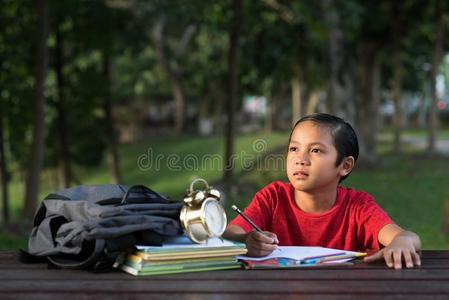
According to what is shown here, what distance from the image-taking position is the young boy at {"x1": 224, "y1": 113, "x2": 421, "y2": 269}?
2.58 metres

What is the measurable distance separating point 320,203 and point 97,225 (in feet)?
3.42

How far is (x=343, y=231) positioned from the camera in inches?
106

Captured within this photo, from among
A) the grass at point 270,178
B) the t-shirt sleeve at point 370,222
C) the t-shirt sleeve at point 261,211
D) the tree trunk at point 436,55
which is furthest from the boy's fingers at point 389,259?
the tree trunk at point 436,55

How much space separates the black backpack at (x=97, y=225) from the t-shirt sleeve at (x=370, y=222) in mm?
815

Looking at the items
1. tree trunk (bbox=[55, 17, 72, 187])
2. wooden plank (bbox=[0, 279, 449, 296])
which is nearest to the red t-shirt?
wooden plank (bbox=[0, 279, 449, 296])

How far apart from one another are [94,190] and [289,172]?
0.74 meters

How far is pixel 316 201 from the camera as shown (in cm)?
272

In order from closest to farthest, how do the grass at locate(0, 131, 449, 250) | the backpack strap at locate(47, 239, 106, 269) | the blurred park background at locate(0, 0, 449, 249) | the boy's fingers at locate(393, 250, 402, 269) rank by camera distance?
1. the backpack strap at locate(47, 239, 106, 269)
2. the boy's fingers at locate(393, 250, 402, 269)
3. the grass at locate(0, 131, 449, 250)
4. the blurred park background at locate(0, 0, 449, 249)

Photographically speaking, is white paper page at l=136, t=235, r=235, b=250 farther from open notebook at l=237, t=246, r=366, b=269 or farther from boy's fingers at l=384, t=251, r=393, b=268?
boy's fingers at l=384, t=251, r=393, b=268

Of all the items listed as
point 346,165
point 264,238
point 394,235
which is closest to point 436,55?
point 346,165

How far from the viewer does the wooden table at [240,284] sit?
1839 mm

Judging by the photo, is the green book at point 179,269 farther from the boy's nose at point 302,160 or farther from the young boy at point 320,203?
the boy's nose at point 302,160

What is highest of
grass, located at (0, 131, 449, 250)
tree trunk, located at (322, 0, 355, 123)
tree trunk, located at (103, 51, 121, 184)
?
tree trunk, located at (322, 0, 355, 123)

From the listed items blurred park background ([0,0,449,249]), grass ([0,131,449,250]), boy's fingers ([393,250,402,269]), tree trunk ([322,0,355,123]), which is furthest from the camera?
tree trunk ([322,0,355,123])
